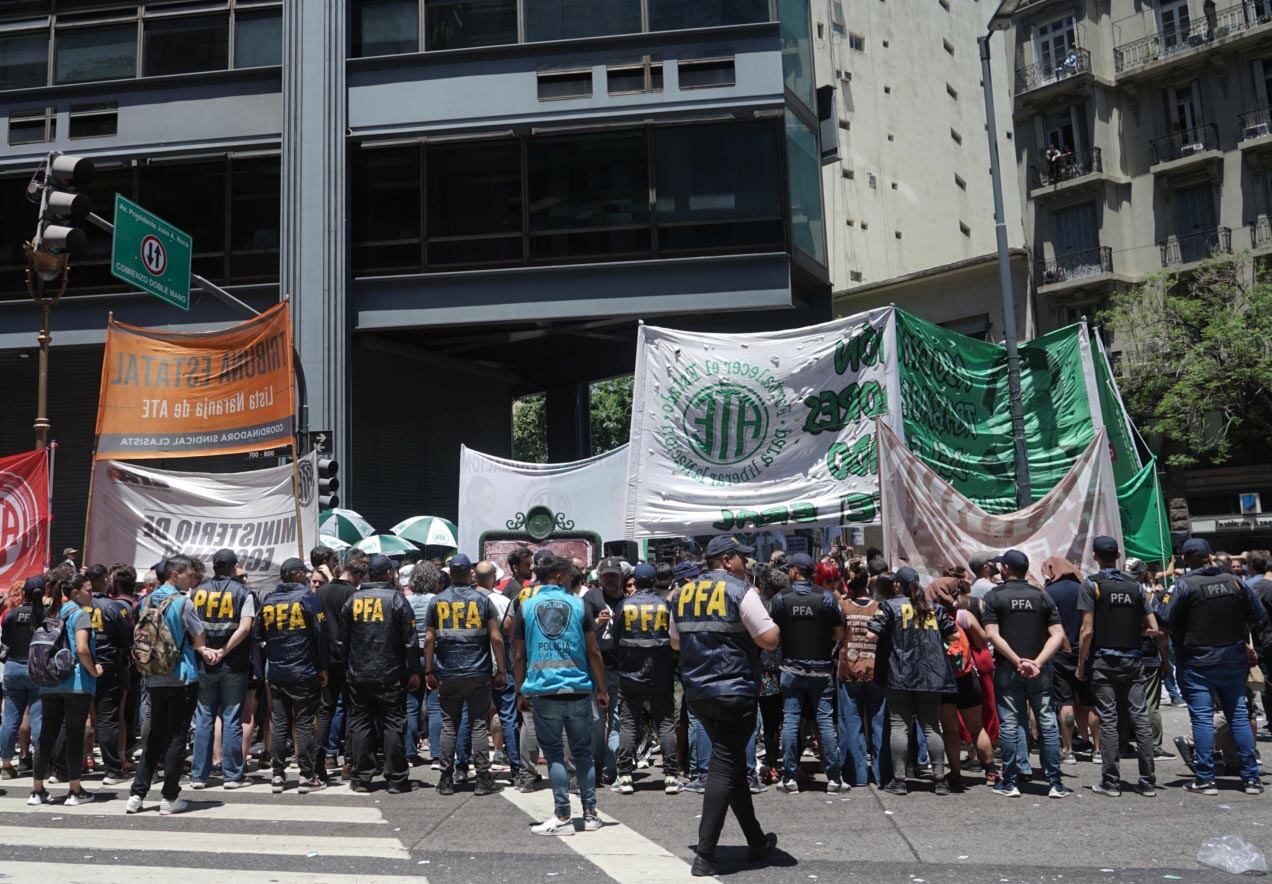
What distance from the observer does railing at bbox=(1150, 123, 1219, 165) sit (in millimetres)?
34219

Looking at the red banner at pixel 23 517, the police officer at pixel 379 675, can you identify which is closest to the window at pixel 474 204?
the red banner at pixel 23 517

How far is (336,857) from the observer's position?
677 centimetres

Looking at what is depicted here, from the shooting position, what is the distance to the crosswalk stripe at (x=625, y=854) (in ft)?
20.4

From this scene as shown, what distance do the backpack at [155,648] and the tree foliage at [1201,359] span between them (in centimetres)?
2840

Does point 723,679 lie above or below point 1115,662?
above

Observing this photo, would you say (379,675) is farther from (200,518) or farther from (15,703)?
(200,518)

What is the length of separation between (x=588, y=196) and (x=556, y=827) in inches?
600

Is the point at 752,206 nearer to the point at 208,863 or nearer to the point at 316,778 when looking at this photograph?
the point at 316,778

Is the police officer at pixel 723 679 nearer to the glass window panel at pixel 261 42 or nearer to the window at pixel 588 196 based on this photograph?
the window at pixel 588 196

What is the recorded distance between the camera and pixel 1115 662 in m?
8.39

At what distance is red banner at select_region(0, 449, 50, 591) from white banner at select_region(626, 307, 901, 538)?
6.53m

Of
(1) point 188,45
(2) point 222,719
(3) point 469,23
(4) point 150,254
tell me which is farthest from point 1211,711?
(1) point 188,45

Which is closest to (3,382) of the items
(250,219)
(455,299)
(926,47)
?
(250,219)

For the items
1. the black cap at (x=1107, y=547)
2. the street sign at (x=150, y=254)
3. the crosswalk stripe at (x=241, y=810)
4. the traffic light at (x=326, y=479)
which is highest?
the street sign at (x=150, y=254)
